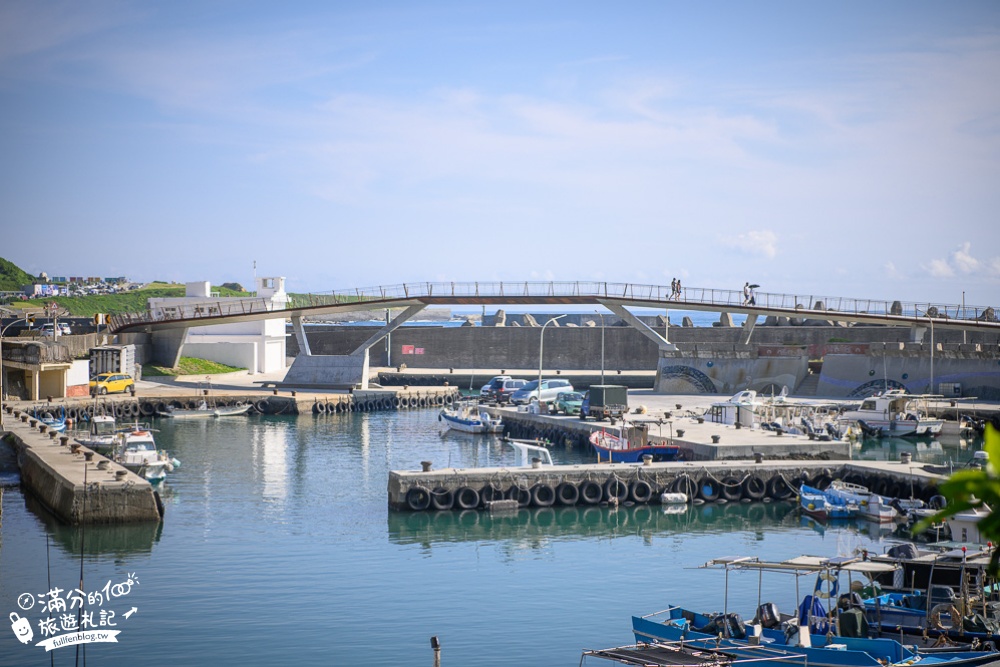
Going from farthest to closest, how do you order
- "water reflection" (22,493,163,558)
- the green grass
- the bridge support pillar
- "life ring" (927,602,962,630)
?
the bridge support pillar, the green grass, "water reflection" (22,493,163,558), "life ring" (927,602,962,630)

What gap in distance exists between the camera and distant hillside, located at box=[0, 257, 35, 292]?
14825cm

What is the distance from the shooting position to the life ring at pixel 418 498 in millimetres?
35250

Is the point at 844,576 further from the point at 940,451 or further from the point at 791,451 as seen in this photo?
the point at 940,451

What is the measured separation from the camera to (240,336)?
3228 inches

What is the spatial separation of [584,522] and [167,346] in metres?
49.2

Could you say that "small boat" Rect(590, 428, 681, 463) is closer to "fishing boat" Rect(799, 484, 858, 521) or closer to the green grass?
"fishing boat" Rect(799, 484, 858, 521)

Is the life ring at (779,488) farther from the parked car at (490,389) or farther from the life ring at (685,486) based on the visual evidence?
the parked car at (490,389)

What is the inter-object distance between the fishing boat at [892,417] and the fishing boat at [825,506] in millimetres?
19961

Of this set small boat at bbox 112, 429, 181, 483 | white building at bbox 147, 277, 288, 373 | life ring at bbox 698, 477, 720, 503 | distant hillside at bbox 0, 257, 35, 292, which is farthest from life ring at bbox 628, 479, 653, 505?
distant hillside at bbox 0, 257, 35, 292

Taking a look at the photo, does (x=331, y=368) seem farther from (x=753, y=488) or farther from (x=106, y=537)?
(x=106, y=537)

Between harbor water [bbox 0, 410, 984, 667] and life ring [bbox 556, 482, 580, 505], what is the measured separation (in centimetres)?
59

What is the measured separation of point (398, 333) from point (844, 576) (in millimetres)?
66041

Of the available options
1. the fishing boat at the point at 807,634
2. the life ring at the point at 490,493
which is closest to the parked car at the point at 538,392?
the life ring at the point at 490,493

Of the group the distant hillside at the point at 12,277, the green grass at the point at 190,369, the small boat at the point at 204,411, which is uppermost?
the distant hillside at the point at 12,277
